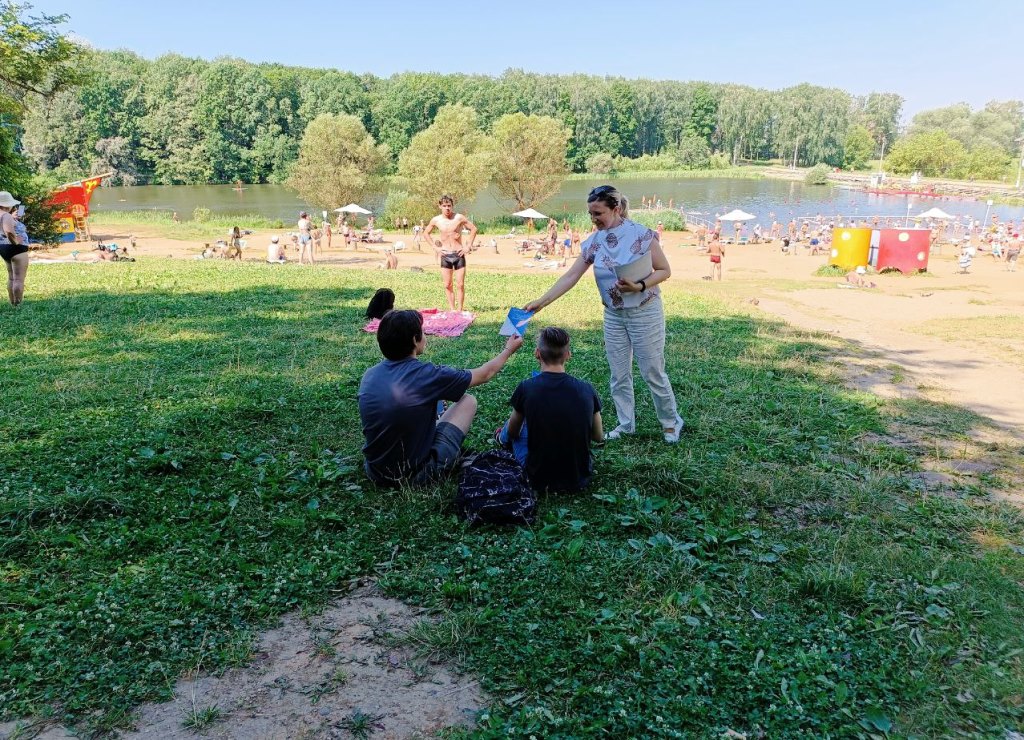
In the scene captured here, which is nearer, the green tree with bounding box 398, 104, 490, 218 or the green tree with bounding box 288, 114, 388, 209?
the green tree with bounding box 398, 104, 490, 218

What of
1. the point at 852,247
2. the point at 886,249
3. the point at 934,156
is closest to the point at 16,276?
the point at 852,247

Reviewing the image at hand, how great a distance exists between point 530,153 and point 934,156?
265 feet

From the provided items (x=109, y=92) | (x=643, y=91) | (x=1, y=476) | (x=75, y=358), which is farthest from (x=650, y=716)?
(x=643, y=91)

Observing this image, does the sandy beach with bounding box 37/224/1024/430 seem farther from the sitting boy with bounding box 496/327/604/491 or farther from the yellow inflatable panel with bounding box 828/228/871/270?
the sitting boy with bounding box 496/327/604/491

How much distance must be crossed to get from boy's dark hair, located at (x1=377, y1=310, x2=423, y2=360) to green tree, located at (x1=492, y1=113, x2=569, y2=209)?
144ft

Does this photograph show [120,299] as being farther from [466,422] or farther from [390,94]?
[390,94]

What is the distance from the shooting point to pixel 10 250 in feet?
32.3

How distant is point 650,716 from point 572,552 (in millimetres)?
1169

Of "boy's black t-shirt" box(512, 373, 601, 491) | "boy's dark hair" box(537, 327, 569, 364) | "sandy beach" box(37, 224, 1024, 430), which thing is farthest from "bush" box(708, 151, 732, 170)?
"boy's black t-shirt" box(512, 373, 601, 491)

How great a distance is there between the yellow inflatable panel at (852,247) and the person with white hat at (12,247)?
76.6 ft

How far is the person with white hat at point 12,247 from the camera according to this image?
31.9 ft

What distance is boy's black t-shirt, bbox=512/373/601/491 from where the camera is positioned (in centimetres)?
436

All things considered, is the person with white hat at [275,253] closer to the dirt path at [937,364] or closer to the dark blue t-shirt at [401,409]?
the dirt path at [937,364]

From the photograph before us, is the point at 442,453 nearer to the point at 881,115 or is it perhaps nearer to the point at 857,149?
the point at 857,149
